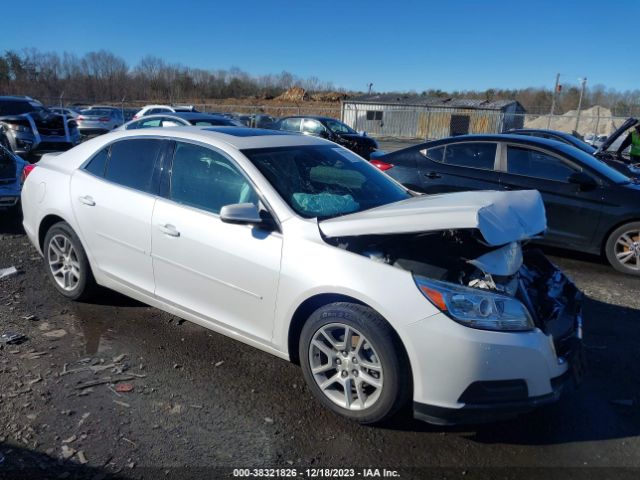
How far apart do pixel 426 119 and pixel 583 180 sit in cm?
3192

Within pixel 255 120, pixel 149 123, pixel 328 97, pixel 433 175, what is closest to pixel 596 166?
pixel 433 175

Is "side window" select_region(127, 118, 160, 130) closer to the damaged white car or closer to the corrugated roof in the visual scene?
the damaged white car

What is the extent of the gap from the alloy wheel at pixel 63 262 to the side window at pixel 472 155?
4846 millimetres

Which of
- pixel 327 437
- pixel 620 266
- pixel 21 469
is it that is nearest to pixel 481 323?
pixel 327 437

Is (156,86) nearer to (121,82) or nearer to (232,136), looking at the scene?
(121,82)

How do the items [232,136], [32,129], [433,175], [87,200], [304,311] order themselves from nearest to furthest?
[304,311] → [232,136] → [87,200] → [433,175] → [32,129]

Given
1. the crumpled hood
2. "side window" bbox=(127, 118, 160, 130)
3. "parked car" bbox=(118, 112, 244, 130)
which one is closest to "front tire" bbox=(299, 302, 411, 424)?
the crumpled hood

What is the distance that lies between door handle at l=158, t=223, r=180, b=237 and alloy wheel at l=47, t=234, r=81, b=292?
1.23m

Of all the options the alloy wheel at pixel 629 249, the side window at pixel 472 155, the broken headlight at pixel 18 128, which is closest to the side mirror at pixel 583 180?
the alloy wheel at pixel 629 249

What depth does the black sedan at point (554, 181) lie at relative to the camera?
5961 mm

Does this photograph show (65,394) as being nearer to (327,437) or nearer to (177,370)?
(177,370)

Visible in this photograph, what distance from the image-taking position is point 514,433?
2.95 metres

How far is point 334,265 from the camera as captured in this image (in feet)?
9.54

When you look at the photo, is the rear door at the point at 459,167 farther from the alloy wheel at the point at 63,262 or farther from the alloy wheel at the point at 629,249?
the alloy wheel at the point at 63,262
